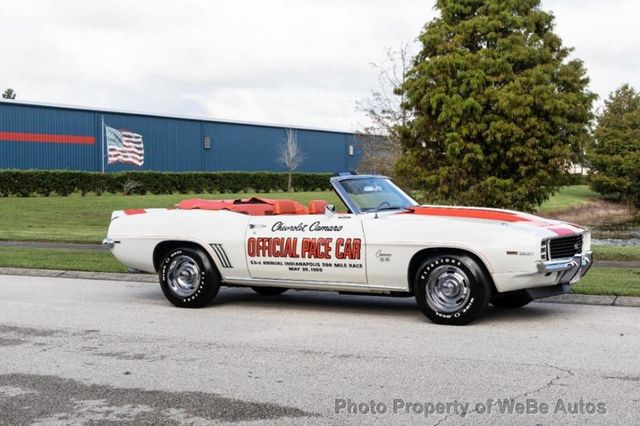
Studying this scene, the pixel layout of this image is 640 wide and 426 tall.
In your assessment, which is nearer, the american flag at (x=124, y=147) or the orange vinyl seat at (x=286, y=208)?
the orange vinyl seat at (x=286, y=208)

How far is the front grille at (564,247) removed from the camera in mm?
8164

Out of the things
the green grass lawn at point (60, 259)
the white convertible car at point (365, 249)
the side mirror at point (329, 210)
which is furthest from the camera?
the green grass lawn at point (60, 259)

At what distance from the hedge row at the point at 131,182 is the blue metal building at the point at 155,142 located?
4898mm

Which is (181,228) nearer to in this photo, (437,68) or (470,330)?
(470,330)

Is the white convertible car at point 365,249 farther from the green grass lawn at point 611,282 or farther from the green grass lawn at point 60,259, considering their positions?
the green grass lawn at point 60,259

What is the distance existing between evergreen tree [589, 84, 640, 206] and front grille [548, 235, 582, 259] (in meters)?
46.4

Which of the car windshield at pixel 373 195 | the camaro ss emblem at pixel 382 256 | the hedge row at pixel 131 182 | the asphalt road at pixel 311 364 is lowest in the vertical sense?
the asphalt road at pixel 311 364

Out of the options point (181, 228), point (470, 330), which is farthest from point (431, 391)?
point (181, 228)

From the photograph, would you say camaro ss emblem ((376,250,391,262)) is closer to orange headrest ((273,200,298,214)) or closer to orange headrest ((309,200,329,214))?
orange headrest ((309,200,329,214))

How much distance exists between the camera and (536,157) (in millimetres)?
21422

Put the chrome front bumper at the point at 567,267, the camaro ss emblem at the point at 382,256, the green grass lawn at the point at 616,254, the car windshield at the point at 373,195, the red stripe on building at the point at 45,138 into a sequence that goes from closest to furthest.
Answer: the chrome front bumper at the point at 567,267, the camaro ss emblem at the point at 382,256, the car windshield at the point at 373,195, the green grass lawn at the point at 616,254, the red stripe on building at the point at 45,138

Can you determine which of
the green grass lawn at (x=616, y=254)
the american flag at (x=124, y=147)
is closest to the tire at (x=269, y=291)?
the green grass lawn at (x=616, y=254)

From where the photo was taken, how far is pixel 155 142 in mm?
50344

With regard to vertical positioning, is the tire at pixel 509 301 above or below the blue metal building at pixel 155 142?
below
